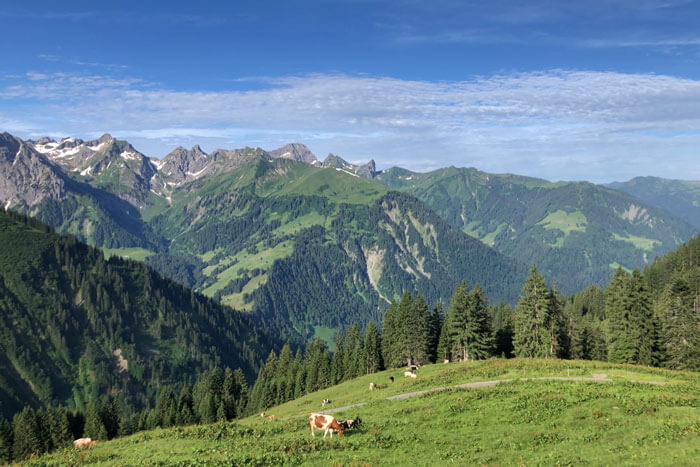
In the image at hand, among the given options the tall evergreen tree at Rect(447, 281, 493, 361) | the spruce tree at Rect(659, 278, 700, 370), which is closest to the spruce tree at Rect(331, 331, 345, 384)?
the tall evergreen tree at Rect(447, 281, 493, 361)

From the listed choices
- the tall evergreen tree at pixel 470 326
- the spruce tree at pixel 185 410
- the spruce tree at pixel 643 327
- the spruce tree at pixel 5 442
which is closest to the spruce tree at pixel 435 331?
the tall evergreen tree at pixel 470 326

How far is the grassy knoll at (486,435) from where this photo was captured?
2645cm

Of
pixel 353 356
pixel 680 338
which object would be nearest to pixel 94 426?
pixel 353 356

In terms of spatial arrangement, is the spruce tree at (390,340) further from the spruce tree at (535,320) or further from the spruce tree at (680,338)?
the spruce tree at (680,338)

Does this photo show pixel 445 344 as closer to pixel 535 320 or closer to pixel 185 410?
pixel 535 320

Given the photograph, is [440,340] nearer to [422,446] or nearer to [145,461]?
[422,446]

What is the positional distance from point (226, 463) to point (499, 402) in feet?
82.1

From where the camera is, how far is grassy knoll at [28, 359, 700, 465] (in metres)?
26.5

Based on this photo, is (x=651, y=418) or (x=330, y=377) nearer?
(x=651, y=418)

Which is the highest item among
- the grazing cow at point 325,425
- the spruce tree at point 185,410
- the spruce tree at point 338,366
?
the grazing cow at point 325,425

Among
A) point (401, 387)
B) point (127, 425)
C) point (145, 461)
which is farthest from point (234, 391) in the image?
point (145, 461)

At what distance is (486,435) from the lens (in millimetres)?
32406

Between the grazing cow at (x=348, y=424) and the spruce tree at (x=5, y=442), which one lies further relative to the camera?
the spruce tree at (x=5, y=442)

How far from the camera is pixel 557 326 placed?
261ft
